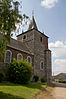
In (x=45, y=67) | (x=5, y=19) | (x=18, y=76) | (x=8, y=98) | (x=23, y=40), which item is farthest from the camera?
(x=23, y=40)

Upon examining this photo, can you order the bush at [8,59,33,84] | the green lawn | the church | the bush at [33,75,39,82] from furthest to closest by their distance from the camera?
the church < the bush at [33,75,39,82] < the bush at [8,59,33,84] < the green lawn

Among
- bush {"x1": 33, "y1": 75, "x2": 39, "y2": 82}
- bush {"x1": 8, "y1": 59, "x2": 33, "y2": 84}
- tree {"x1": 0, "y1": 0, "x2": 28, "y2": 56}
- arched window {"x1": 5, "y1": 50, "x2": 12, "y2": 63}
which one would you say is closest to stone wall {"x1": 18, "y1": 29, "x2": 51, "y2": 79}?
bush {"x1": 33, "y1": 75, "x2": 39, "y2": 82}

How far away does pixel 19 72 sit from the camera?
15.6 meters

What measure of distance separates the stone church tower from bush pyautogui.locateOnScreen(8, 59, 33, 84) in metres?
8.76

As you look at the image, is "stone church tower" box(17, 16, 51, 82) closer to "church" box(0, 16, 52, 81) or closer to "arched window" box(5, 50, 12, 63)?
"church" box(0, 16, 52, 81)

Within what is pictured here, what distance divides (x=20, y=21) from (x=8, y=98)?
20.8 ft

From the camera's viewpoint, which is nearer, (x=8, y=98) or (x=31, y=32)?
(x=8, y=98)

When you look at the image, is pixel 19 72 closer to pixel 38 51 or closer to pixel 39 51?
pixel 38 51

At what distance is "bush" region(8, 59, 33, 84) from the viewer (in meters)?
15.5

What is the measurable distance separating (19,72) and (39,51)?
41.7 ft

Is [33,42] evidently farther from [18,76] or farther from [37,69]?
[18,76]

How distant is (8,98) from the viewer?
7492 millimetres

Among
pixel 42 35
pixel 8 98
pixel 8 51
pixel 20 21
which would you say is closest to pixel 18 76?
pixel 8 51

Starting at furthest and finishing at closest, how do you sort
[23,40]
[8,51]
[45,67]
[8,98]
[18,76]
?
[23,40], [45,67], [8,51], [18,76], [8,98]
